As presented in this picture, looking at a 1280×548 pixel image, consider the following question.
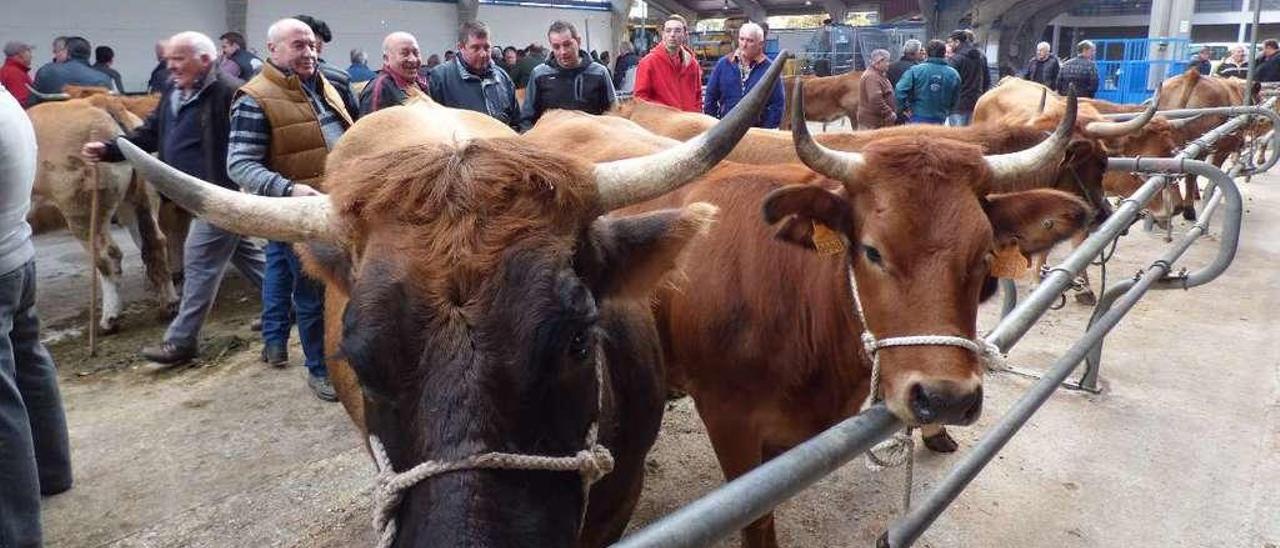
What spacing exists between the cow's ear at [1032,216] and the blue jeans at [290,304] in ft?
11.8

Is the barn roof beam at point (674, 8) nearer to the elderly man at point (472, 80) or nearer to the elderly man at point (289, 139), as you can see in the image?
the elderly man at point (472, 80)

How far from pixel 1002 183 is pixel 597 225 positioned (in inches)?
62.1

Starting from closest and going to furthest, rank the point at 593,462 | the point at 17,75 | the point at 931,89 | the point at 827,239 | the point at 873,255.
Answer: the point at 593,462
the point at 873,255
the point at 827,239
the point at 17,75
the point at 931,89

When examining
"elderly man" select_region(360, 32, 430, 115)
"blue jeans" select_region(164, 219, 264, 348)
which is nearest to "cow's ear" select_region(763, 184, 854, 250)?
"elderly man" select_region(360, 32, 430, 115)

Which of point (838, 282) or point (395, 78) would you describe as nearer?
point (838, 282)

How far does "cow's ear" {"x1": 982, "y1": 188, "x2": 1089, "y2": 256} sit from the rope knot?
1636 millimetres

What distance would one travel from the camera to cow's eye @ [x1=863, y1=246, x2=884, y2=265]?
2.47 m

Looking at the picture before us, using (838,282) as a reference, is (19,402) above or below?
below

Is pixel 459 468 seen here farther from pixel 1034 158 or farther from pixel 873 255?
pixel 1034 158

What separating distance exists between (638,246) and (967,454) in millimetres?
1176

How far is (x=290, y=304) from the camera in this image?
5.33 m

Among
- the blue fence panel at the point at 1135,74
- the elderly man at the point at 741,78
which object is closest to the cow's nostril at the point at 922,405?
the elderly man at the point at 741,78

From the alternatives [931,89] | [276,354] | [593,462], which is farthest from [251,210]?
[931,89]

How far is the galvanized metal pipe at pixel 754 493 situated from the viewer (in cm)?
115
